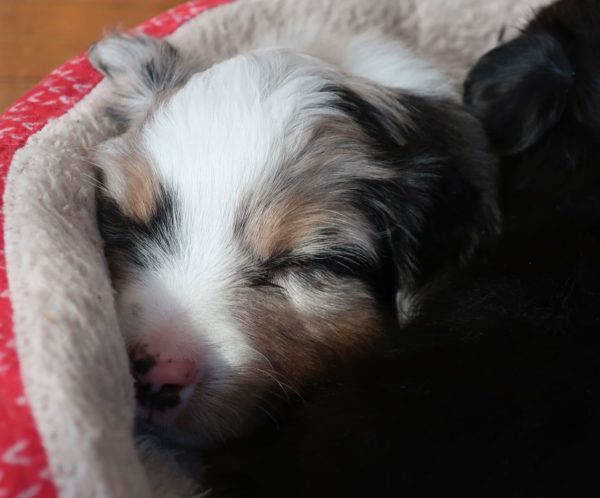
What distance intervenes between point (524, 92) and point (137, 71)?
78 centimetres

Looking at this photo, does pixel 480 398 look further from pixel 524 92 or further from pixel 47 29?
pixel 47 29

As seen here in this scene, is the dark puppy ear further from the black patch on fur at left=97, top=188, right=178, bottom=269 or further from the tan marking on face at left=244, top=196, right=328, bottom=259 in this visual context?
the black patch on fur at left=97, top=188, right=178, bottom=269

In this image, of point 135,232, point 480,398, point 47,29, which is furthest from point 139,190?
point 47,29

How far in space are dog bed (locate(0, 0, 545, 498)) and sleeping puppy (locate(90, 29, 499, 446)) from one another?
80 millimetres

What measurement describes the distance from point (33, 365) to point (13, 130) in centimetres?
63

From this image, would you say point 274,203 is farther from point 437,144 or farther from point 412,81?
point 412,81

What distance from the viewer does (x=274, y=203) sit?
1.30m

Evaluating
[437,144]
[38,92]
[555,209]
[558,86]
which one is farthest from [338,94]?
[38,92]

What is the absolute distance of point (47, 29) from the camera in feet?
9.10

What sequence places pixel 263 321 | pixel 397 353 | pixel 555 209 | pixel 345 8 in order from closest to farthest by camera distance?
pixel 397 353
pixel 263 321
pixel 555 209
pixel 345 8

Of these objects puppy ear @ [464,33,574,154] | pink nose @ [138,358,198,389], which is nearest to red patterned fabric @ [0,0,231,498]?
pink nose @ [138,358,198,389]

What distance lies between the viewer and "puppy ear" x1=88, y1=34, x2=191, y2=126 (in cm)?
162

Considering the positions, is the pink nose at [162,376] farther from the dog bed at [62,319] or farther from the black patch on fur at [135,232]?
the black patch on fur at [135,232]

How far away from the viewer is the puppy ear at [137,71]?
1625 mm
